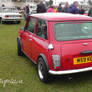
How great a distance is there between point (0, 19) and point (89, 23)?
12.8 meters

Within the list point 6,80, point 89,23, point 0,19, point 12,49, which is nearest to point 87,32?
point 89,23

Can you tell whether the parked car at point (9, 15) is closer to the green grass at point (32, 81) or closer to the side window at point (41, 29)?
the green grass at point (32, 81)

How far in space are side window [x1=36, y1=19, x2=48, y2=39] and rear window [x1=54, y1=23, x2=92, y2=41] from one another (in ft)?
0.94

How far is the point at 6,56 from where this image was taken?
256 inches

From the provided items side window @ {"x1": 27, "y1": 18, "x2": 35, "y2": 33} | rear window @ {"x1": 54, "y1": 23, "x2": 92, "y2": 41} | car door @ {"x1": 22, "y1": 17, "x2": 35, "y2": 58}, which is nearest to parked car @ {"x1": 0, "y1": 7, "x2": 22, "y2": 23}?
car door @ {"x1": 22, "y1": 17, "x2": 35, "y2": 58}

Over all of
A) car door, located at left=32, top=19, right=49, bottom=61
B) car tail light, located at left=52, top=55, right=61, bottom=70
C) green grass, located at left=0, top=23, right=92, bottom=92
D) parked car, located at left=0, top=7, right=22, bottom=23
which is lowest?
green grass, located at left=0, top=23, right=92, bottom=92

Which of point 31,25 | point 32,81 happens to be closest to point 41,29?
point 31,25

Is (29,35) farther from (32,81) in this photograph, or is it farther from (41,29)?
(32,81)

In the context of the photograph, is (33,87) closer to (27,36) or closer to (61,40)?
(61,40)

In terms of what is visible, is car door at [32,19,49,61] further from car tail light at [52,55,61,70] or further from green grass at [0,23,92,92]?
green grass at [0,23,92,92]

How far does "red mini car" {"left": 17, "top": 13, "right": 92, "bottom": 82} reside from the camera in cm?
376

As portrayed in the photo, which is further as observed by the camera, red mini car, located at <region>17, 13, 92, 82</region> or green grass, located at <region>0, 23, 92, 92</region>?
green grass, located at <region>0, 23, 92, 92</region>

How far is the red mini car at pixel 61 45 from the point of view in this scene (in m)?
3.76

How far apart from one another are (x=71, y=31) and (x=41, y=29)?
0.77 m
